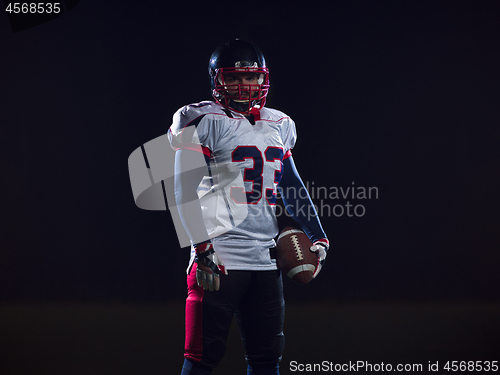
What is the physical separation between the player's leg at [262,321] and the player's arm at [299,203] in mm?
253

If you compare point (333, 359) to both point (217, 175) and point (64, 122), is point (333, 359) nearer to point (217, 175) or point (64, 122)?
point (217, 175)

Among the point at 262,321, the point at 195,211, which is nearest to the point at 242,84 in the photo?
the point at 195,211

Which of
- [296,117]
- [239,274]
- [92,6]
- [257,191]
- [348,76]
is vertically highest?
[92,6]

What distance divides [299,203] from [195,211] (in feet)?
1.44

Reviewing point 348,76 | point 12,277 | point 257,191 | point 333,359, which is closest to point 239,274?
point 257,191

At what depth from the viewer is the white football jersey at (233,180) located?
1.55 m

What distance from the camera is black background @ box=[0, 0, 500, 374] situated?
3166 mm

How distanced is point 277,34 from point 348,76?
0.57 m

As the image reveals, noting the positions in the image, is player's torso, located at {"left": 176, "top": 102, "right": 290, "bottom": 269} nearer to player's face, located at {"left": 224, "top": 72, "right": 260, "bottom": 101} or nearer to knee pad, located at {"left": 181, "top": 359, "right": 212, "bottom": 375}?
player's face, located at {"left": 224, "top": 72, "right": 260, "bottom": 101}

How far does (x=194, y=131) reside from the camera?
5.04 ft

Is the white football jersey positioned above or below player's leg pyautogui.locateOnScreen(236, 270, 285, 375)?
above

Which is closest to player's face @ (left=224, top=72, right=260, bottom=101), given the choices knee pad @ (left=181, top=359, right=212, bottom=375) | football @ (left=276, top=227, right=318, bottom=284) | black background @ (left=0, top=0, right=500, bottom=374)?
football @ (left=276, top=227, right=318, bottom=284)

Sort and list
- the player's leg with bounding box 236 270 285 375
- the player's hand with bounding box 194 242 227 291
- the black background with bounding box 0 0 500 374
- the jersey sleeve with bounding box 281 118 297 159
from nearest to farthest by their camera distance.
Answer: the player's hand with bounding box 194 242 227 291, the player's leg with bounding box 236 270 285 375, the jersey sleeve with bounding box 281 118 297 159, the black background with bounding box 0 0 500 374

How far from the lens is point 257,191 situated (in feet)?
5.22
